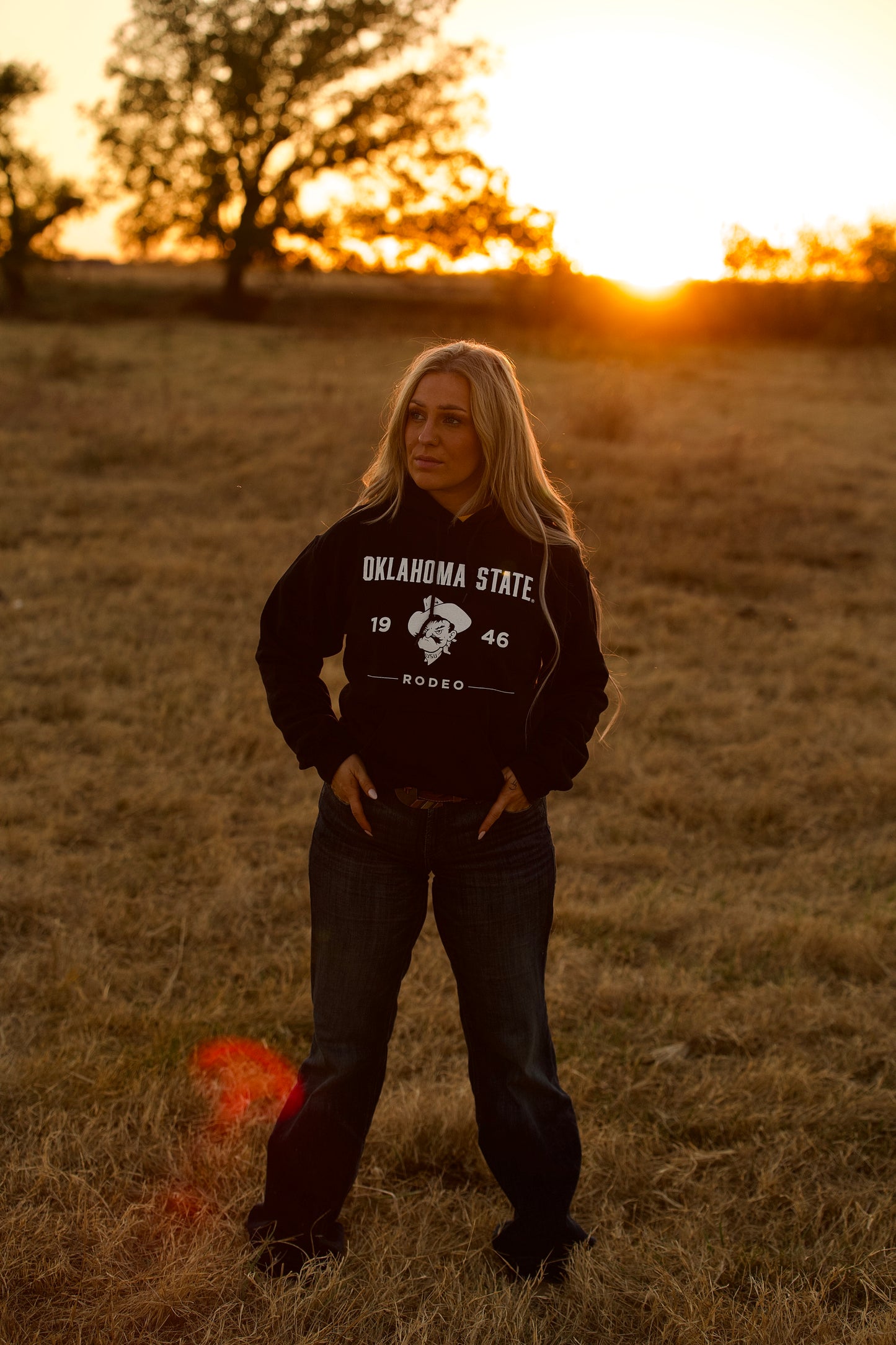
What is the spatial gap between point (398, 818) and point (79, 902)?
2408mm

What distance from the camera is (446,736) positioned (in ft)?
7.07

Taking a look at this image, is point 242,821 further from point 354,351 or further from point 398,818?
point 354,351

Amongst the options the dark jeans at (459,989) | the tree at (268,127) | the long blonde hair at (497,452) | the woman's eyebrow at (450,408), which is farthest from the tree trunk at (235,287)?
the dark jeans at (459,989)

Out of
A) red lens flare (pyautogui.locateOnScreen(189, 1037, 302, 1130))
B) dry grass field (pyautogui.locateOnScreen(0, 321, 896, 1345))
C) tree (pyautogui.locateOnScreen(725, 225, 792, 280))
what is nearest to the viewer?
dry grass field (pyautogui.locateOnScreen(0, 321, 896, 1345))

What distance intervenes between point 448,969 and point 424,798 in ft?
6.04

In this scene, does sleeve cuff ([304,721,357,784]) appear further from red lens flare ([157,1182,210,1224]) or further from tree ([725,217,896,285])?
tree ([725,217,896,285])

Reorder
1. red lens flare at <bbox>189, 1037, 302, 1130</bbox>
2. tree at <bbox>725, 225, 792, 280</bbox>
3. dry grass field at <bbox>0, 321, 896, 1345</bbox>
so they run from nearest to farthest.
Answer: dry grass field at <bbox>0, 321, 896, 1345</bbox> → red lens flare at <bbox>189, 1037, 302, 1130</bbox> → tree at <bbox>725, 225, 792, 280</bbox>

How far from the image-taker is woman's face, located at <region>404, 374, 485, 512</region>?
220 centimetres

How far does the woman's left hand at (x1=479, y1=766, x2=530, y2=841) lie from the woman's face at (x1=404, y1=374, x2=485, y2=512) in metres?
0.62

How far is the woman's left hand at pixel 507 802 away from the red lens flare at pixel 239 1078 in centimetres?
128

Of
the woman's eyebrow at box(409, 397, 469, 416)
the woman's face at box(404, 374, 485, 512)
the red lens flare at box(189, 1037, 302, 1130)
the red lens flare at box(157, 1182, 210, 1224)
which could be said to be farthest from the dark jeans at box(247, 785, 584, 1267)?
the woman's eyebrow at box(409, 397, 469, 416)

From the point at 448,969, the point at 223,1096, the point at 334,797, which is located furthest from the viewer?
the point at 448,969

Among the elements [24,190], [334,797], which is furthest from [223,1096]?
[24,190]

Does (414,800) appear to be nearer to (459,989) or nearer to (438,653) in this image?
(438,653)
